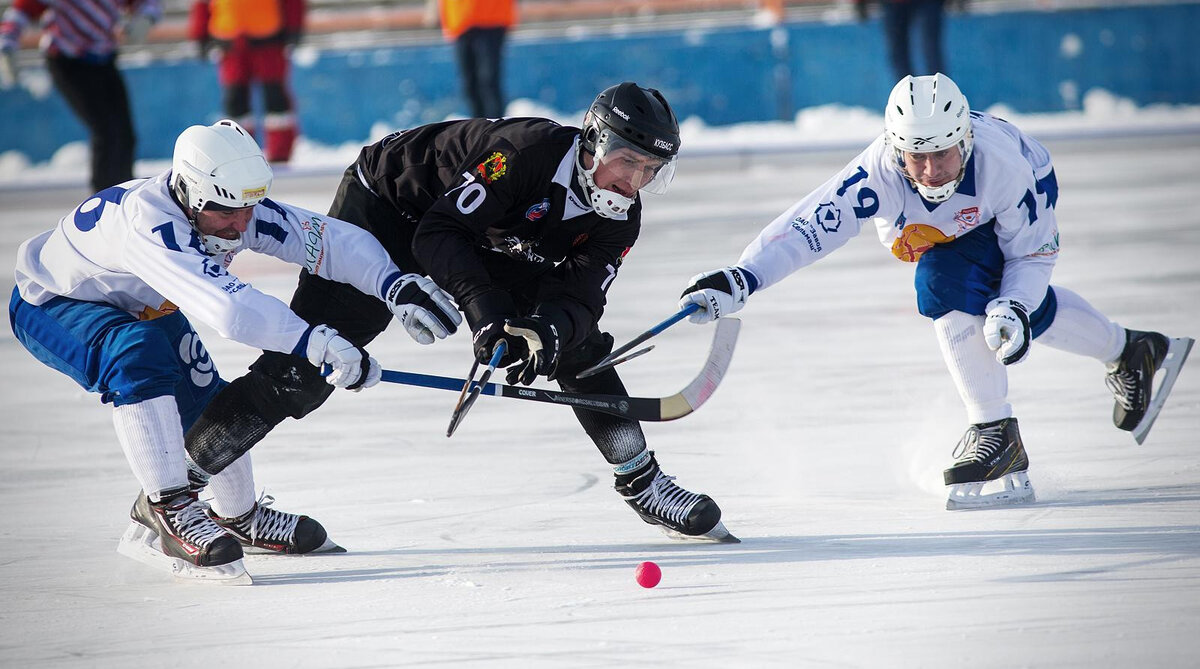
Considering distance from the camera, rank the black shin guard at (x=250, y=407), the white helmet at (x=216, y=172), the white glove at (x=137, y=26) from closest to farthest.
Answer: the white helmet at (x=216, y=172) < the black shin guard at (x=250, y=407) < the white glove at (x=137, y=26)

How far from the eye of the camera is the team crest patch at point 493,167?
345cm

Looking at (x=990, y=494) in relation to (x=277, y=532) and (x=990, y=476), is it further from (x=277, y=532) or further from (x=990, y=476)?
(x=277, y=532)

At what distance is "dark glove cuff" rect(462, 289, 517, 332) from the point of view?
3396 mm

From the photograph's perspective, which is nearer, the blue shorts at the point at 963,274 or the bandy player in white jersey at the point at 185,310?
the bandy player in white jersey at the point at 185,310

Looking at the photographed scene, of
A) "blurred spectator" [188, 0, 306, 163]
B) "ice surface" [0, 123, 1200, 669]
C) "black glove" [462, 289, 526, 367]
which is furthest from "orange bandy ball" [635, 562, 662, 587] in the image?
"blurred spectator" [188, 0, 306, 163]

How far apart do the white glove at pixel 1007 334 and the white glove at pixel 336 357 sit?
5.51 ft

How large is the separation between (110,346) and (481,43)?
8789 mm

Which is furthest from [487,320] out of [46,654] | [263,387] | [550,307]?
[46,654]

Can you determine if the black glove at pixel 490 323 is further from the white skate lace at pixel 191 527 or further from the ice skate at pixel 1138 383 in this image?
the ice skate at pixel 1138 383

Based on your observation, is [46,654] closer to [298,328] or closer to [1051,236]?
[298,328]

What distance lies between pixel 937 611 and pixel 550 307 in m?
→ 1.17

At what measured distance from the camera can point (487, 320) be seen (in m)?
3.39

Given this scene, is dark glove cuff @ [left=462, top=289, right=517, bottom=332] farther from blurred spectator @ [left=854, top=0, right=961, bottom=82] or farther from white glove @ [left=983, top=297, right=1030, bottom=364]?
blurred spectator @ [left=854, top=0, right=961, bottom=82]

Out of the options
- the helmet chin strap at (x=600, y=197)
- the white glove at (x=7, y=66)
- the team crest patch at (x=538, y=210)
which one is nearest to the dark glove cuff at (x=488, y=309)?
the team crest patch at (x=538, y=210)
